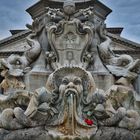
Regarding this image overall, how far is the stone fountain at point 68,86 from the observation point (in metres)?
11.2

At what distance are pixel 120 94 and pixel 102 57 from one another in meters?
1.39

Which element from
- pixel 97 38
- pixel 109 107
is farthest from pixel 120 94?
pixel 97 38

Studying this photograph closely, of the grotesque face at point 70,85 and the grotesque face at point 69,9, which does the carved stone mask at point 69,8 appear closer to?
the grotesque face at point 69,9

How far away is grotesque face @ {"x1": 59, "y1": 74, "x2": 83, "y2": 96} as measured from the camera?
1143 cm

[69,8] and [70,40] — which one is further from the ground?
[69,8]

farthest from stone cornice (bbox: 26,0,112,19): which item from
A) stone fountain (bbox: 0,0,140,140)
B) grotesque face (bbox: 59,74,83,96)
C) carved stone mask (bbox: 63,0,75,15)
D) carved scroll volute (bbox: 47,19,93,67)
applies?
grotesque face (bbox: 59,74,83,96)

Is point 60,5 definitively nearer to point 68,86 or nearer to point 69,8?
point 69,8

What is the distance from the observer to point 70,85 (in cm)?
1146

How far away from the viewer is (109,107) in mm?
11547

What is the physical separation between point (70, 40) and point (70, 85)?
1863mm

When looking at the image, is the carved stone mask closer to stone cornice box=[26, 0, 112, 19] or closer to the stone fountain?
the stone fountain

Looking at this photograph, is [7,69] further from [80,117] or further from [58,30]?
[80,117]

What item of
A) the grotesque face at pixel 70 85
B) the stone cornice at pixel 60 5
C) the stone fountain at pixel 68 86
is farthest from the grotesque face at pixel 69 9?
the grotesque face at pixel 70 85

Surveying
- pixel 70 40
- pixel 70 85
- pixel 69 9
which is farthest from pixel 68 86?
pixel 69 9
